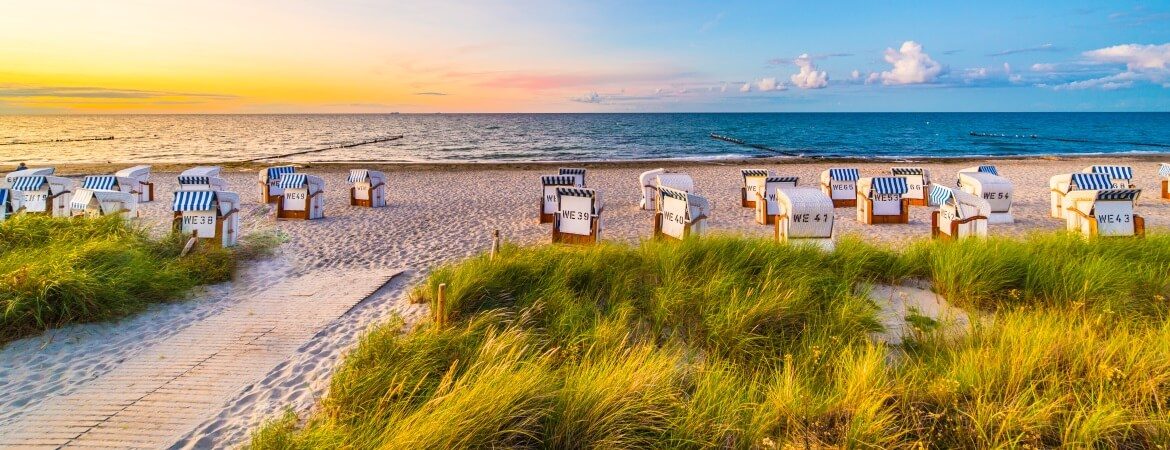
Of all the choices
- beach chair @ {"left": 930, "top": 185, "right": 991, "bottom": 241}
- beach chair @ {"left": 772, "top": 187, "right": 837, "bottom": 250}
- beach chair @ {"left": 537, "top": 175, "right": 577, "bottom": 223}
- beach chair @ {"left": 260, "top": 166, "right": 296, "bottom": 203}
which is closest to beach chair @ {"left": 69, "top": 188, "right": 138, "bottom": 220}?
beach chair @ {"left": 260, "top": 166, "right": 296, "bottom": 203}

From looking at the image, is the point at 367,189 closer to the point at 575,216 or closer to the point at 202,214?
the point at 202,214

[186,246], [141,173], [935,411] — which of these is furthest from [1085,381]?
[141,173]

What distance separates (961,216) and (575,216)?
617 cm

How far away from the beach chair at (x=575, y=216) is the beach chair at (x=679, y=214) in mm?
1089

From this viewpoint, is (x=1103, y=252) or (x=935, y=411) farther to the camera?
(x=1103, y=252)

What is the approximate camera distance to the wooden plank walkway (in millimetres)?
3664

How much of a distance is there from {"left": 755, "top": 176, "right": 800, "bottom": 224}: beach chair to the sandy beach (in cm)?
24

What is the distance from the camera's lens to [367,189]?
43.9 feet

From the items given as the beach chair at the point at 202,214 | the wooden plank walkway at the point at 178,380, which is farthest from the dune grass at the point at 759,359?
the beach chair at the point at 202,214

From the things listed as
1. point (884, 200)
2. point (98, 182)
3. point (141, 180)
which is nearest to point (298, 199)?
point (98, 182)

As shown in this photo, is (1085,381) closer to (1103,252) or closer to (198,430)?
(1103,252)

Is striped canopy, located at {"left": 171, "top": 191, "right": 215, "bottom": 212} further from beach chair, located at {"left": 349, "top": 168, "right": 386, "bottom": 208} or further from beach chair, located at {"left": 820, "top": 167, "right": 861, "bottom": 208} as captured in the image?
beach chair, located at {"left": 820, "top": 167, "right": 861, "bottom": 208}

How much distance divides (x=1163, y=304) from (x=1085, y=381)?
2427 millimetres

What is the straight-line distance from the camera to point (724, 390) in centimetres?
Answer: 367
